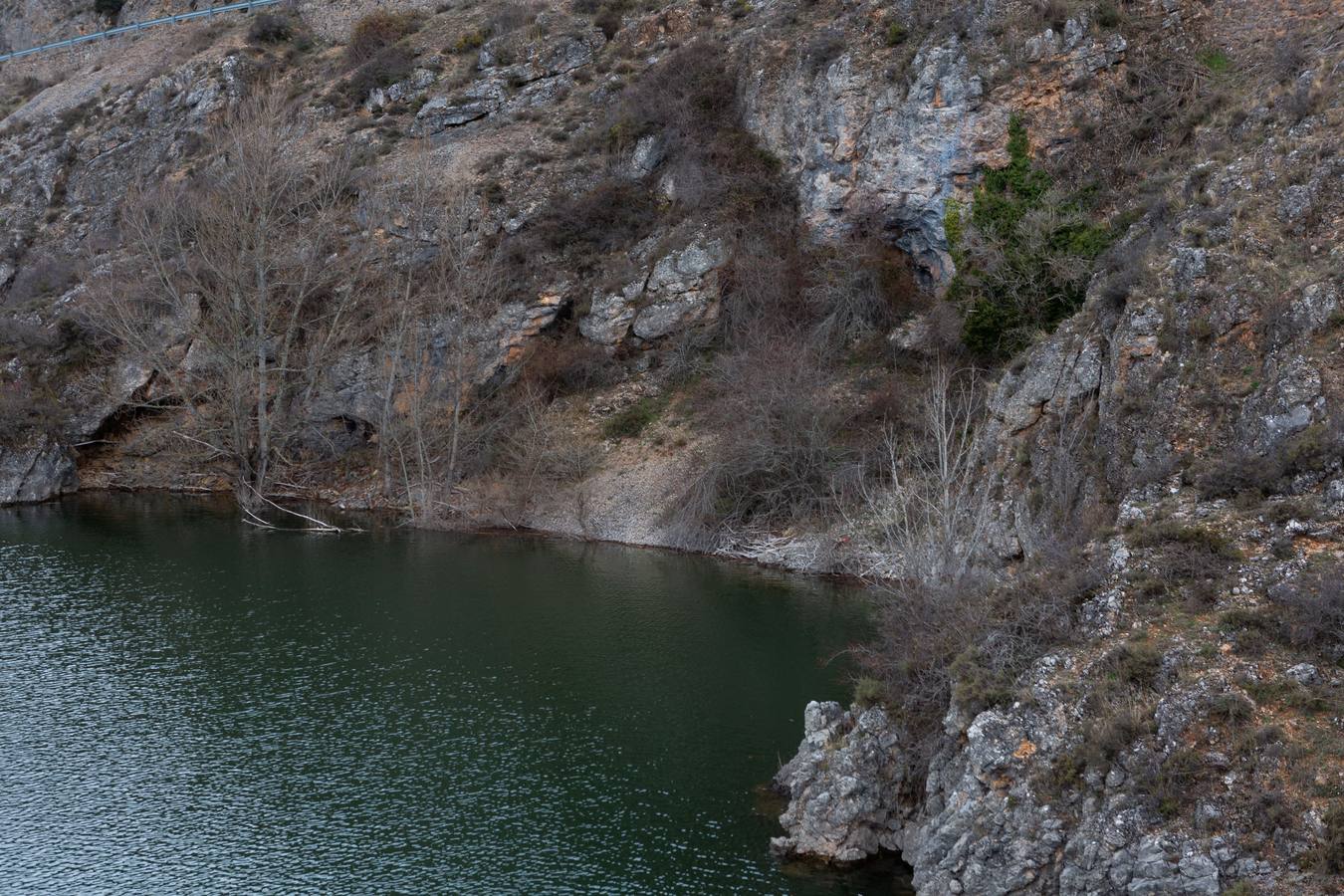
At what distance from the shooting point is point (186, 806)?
61.0 feet

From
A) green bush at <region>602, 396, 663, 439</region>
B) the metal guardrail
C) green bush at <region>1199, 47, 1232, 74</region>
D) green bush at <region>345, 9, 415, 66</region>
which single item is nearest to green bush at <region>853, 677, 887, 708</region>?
green bush at <region>602, 396, 663, 439</region>

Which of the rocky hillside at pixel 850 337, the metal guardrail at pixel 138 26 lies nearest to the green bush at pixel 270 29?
the rocky hillside at pixel 850 337

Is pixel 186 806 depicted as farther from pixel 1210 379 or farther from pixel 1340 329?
pixel 1340 329

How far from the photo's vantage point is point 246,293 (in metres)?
43.9

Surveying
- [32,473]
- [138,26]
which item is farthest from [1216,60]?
[138,26]

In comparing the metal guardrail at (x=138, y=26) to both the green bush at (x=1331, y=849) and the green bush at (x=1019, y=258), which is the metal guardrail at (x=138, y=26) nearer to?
the green bush at (x=1019, y=258)

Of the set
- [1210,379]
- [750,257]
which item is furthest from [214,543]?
[1210,379]

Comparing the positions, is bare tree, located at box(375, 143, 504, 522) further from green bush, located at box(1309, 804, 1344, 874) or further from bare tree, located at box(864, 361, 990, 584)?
green bush, located at box(1309, 804, 1344, 874)

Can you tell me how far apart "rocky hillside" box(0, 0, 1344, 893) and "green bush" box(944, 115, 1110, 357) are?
0.16 metres

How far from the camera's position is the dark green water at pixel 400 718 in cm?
1694

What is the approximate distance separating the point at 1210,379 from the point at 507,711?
47.7 feet

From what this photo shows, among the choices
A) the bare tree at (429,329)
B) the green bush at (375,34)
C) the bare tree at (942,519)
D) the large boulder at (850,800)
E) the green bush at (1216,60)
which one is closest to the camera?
the large boulder at (850,800)

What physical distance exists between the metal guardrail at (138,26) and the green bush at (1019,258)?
4955 centimetres

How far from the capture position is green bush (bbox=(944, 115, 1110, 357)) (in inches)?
1281
